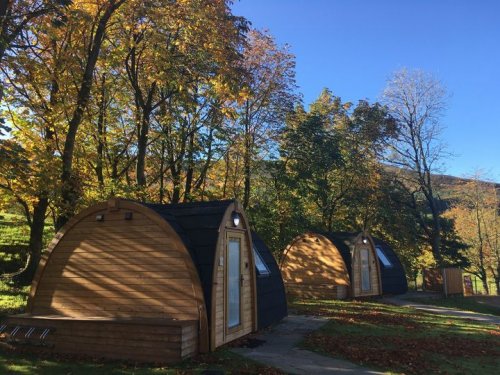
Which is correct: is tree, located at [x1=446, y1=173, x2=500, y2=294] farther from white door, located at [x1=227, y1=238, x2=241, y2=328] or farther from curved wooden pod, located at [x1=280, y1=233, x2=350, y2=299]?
white door, located at [x1=227, y1=238, x2=241, y2=328]

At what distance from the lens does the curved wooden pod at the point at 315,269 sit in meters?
20.1

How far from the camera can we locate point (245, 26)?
54.1ft

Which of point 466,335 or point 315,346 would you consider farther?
point 466,335

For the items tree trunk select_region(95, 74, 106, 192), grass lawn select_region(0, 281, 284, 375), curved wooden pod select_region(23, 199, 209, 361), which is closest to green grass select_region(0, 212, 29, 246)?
tree trunk select_region(95, 74, 106, 192)

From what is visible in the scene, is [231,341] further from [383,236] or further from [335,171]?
[383,236]

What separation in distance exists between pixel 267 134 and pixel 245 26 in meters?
10.8

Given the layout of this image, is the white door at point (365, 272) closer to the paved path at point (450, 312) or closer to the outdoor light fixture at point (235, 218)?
the paved path at point (450, 312)

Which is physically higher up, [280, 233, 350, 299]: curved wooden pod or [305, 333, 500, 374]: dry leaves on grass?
[280, 233, 350, 299]: curved wooden pod

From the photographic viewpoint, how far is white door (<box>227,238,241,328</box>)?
9.66 meters

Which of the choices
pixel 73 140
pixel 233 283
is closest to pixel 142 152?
pixel 73 140

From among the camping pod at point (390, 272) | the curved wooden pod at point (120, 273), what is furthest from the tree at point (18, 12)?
the camping pod at point (390, 272)

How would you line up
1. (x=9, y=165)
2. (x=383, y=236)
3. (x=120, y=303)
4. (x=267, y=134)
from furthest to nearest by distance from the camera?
(x=383, y=236) → (x=267, y=134) → (x=9, y=165) → (x=120, y=303)

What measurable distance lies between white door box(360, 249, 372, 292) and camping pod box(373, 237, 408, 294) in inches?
57.0

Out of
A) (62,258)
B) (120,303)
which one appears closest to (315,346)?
(120,303)
